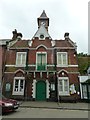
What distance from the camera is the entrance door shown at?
21947mm

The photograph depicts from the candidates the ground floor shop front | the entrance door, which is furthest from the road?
the entrance door

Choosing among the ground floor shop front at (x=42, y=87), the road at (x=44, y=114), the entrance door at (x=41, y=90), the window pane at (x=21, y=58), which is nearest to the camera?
the road at (x=44, y=114)

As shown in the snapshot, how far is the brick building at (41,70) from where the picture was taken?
22.0 m

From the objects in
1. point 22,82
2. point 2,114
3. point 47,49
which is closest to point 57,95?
point 22,82

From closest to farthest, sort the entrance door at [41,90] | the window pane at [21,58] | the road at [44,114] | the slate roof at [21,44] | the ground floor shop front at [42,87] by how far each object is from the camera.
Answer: the road at [44,114]
the ground floor shop front at [42,87]
the entrance door at [41,90]
the window pane at [21,58]
the slate roof at [21,44]

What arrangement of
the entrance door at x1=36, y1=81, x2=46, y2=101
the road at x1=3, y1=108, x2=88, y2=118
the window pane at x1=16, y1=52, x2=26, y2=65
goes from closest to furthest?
the road at x1=3, y1=108, x2=88, y2=118 < the entrance door at x1=36, y1=81, x2=46, y2=101 < the window pane at x1=16, y1=52, x2=26, y2=65

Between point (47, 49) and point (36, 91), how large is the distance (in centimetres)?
585

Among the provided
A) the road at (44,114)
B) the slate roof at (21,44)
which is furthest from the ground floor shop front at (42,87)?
the road at (44,114)

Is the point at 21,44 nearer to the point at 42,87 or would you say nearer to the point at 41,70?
the point at 41,70

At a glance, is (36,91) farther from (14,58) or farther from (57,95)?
(14,58)

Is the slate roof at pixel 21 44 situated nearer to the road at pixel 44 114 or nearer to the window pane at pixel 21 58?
the window pane at pixel 21 58

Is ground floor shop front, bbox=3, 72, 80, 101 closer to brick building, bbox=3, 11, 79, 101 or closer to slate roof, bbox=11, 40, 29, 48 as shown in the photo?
brick building, bbox=3, 11, 79, 101

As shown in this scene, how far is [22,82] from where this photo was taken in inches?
888

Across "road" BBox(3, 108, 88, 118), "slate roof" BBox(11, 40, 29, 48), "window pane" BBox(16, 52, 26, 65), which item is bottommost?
"road" BBox(3, 108, 88, 118)
